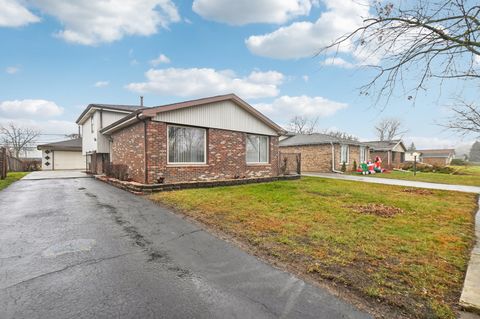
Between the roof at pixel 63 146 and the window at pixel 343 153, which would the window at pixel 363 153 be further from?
the roof at pixel 63 146

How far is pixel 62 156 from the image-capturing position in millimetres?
24906

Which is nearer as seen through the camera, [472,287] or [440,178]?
[472,287]

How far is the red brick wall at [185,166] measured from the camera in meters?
9.31

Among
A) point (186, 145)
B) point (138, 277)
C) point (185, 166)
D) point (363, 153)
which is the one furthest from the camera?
point (363, 153)

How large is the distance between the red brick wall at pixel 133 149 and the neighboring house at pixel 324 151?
1592 cm

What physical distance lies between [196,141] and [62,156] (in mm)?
21763

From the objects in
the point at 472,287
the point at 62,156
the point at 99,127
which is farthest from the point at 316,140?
the point at 62,156

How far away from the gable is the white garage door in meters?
21.5

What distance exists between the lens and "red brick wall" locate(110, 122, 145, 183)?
31.6 ft

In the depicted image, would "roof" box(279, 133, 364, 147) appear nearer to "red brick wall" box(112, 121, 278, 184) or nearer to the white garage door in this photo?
"red brick wall" box(112, 121, 278, 184)

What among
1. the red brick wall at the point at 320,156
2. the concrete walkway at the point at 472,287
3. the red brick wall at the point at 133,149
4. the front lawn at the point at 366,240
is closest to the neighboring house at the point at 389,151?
the red brick wall at the point at 320,156

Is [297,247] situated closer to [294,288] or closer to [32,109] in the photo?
[294,288]

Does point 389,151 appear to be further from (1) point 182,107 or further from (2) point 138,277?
(2) point 138,277

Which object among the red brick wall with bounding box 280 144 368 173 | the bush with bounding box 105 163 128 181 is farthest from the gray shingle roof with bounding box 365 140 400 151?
the bush with bounding box 105 163 128 181
